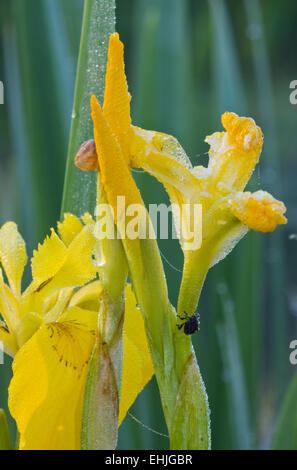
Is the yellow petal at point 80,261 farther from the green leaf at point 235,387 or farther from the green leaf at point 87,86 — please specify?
the green leaf at point 235,387

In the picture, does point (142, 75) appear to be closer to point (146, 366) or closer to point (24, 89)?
point (24, 89)

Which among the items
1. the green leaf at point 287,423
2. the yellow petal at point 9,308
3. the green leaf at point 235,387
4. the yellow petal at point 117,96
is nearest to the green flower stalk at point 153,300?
the yellow petal at point 117,96

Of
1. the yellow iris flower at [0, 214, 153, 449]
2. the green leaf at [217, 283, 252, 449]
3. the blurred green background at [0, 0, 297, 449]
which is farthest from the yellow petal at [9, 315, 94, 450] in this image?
the green leaf at [217, 283, 252, 449]

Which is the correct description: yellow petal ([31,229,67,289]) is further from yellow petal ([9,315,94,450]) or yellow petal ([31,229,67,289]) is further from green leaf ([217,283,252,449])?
green leaf ([217,283,252,449])

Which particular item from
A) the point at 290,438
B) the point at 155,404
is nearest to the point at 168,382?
the point at 290,438

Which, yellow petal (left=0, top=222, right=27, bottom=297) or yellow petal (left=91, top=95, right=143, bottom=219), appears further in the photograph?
yellow petal (left=0, top=222, right=27, bottom=297)
